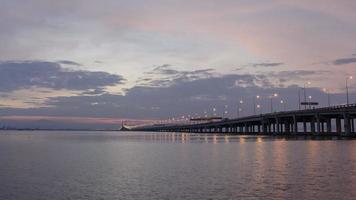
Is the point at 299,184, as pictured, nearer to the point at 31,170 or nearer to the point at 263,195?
the point at 263,195

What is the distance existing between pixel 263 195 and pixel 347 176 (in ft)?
39.1

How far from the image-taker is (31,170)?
171 ft

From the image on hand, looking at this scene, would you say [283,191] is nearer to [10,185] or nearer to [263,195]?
[263,195]

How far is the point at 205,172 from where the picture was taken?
4634 centimetres

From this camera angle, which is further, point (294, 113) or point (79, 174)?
point (294, 113)

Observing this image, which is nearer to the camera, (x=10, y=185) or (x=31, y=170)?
(x=10, y=185)

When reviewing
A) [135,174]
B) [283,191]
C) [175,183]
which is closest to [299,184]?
[283,191]

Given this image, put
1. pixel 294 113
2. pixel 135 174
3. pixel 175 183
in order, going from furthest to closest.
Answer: pixel 294 113 → pixel 135 174 → pixel 175 183

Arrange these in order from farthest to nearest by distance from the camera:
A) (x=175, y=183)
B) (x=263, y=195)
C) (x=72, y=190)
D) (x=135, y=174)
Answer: (x=135, y=174), (x=175, y=183), (x=72, y=190), (x=263, y=195)

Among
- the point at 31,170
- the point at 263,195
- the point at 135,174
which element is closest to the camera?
the point at 263,195

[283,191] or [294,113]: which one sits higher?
[294,113]

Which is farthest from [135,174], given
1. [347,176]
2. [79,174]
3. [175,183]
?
[347,176]

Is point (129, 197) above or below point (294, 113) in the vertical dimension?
below

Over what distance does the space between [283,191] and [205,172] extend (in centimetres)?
1394
